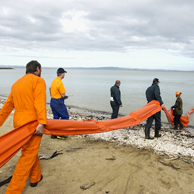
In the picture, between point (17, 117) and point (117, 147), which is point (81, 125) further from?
point (117, 147)

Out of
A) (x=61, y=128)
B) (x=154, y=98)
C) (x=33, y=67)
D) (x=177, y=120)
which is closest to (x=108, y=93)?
(x=177, y=120)

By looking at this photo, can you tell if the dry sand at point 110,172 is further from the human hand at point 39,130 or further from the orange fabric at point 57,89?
the orange fabric at point 57,89

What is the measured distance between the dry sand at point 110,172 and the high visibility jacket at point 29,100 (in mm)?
1456

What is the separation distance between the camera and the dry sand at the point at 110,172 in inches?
137

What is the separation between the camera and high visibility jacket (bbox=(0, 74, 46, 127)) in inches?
117

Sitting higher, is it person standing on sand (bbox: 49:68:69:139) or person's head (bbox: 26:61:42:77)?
person's head (bbox: 26:61:42:77)

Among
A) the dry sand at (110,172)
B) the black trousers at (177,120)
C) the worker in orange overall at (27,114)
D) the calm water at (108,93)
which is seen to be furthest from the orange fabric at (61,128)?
the calm water at (108,93)

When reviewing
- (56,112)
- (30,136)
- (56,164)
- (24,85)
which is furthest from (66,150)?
(24,85)

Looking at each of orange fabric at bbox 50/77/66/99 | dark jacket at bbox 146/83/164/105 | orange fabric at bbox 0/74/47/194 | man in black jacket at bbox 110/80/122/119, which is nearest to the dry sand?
orange fabric at bbox 0/74/47/194

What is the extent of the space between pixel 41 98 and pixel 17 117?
54 centimetres

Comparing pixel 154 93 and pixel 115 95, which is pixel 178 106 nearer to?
pixel 154 93

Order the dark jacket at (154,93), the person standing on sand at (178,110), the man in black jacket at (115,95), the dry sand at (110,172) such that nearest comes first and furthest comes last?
the dry sand at (110,172) < the dark jacket at (154,93) < the man in black jacket at (115,95) < the person standing on sand at (178,110)

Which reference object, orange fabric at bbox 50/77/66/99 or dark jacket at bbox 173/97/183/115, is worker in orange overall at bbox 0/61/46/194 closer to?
orange fabric at bbox 50/77/66/99

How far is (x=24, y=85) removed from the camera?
2986 mm
